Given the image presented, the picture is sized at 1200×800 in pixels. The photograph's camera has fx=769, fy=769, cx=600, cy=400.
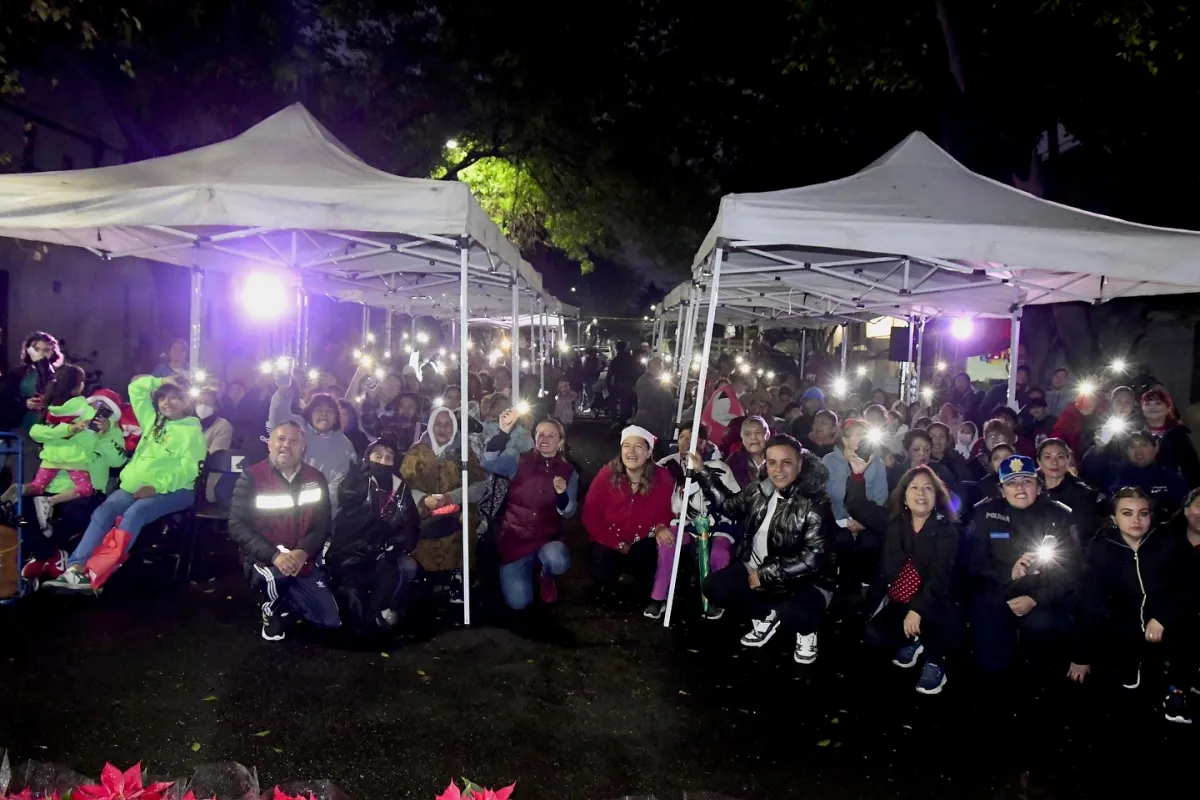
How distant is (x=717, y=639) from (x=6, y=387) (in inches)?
257

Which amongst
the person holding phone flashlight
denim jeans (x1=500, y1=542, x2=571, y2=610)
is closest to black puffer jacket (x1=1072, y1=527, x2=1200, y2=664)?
the person holding phone flashlight

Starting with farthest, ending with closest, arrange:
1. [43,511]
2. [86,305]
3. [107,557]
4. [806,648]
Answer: [86,305] < [43,511] < [107,557] < [806,648]

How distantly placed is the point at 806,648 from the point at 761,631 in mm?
356

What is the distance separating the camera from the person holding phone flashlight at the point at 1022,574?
16.0ft

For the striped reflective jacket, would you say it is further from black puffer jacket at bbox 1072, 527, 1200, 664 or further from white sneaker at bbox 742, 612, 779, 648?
black puffer jacket at bbox 1072, 527, 1200, 664

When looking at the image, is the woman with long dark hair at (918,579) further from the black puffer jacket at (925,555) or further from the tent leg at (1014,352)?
the tent leg at (1014,352)

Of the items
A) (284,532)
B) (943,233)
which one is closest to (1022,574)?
(943,233)

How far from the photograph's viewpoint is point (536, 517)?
19.7 ft

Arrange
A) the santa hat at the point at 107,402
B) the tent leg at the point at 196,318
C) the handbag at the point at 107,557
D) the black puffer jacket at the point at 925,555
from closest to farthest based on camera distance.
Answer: the black puffer jacket at the point at 925,555
the handbag at the point at 107,557
the santa hat at the point at 107,402
the tent leg at the point at 196,318

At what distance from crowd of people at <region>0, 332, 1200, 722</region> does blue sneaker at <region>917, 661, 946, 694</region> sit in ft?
0.06

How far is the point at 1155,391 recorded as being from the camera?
6.84m

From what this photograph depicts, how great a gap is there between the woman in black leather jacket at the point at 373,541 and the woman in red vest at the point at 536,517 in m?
0.77

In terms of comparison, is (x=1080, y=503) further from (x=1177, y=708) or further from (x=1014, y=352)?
(x=1014, y=352)

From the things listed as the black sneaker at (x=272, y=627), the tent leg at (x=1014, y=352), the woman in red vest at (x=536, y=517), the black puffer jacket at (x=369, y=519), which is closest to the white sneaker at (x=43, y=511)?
the black sneaker at (x=272, y=627)
